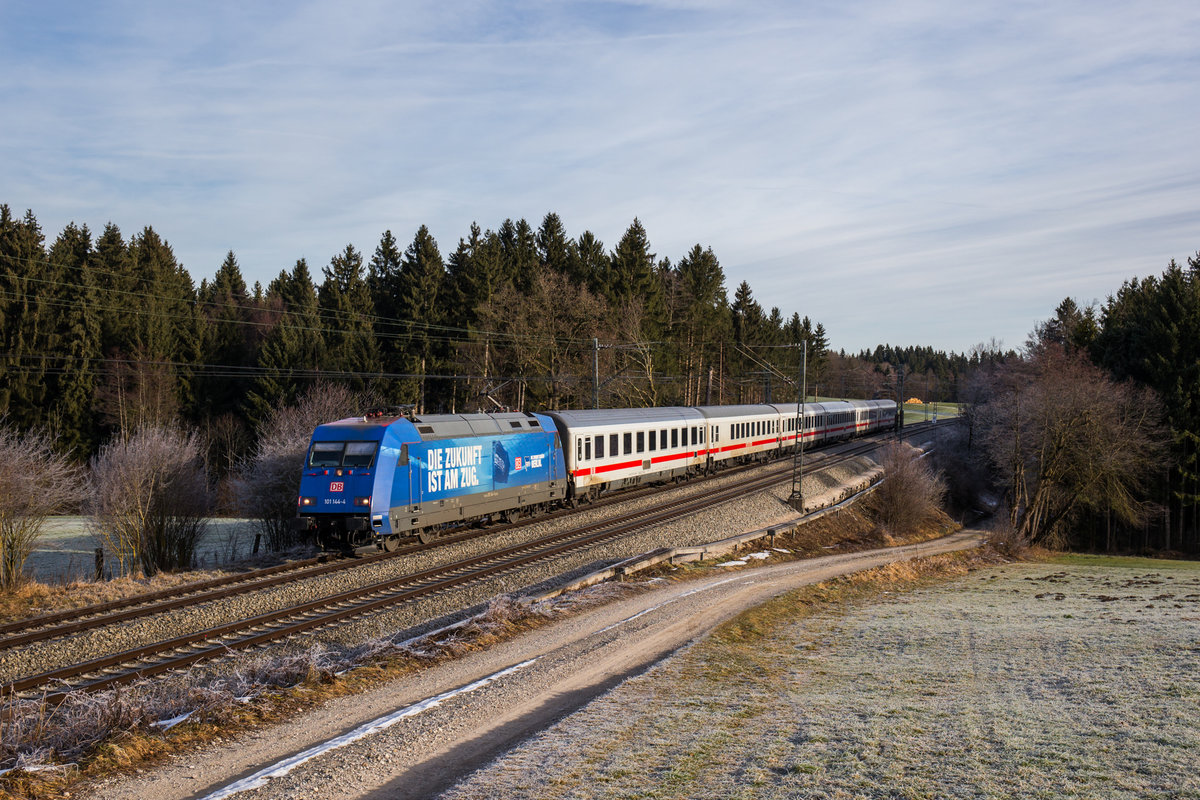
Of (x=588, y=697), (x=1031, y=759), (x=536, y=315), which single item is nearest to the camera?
(x=1031, y=759)

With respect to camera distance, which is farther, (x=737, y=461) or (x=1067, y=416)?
(x=737, y=461)

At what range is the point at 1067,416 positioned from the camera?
143 feet

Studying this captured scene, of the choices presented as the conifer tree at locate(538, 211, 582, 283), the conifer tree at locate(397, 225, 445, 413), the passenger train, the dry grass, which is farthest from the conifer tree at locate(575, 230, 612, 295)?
the dry grass

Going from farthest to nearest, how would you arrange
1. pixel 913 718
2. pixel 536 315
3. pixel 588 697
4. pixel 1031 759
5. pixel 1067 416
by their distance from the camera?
1. pixel 536 315
2. pixel 1067 416
3. pixel 588 697
4. pixel 913 718
5. pixel 1031 759

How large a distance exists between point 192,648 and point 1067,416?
145 feet

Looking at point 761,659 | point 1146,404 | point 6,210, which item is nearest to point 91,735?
point 761,659

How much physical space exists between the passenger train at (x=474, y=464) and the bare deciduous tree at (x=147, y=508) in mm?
3293

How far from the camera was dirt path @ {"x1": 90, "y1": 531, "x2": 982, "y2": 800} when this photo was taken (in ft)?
25.7

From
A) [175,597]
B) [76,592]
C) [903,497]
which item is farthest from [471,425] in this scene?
[903,497]

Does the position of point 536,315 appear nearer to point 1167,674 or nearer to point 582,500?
point 582,500

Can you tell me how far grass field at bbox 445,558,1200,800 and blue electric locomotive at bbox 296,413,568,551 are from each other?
362 inches

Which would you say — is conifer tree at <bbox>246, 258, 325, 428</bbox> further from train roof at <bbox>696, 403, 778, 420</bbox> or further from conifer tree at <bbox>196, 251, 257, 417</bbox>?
train roof at <bbox>696, 403, 778, 420</bbox>

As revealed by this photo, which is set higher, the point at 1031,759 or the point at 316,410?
Result: the point at 316,410

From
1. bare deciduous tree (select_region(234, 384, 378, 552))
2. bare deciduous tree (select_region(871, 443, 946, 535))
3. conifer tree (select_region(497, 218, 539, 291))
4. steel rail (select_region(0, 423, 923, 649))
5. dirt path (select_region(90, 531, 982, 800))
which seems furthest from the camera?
conifer tree (select_region(497, 218, 539, 291))
